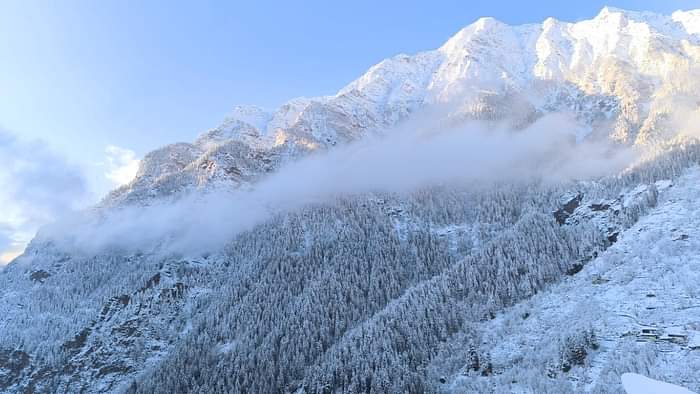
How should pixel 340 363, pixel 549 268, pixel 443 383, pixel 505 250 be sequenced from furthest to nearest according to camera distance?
pixel 505 250, pixel 549 268, pixel 340 363, pixel 443 383

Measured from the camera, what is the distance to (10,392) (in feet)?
582

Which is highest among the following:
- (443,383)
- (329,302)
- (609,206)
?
(609,206)

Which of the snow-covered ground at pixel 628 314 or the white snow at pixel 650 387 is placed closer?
the white snow at pixel 650 387

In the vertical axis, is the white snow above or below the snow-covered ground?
above

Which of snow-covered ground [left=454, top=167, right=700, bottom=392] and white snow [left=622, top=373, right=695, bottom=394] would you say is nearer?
white snow [left=622, top=373, right=695, bottom=394]

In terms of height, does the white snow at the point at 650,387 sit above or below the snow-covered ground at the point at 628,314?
above

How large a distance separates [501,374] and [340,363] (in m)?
48.3

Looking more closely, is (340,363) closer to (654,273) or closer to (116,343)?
(654,273)

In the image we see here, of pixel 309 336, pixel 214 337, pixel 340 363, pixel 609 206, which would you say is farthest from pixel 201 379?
pixel 609 206

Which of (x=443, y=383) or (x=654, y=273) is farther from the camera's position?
(x=443, y=383)

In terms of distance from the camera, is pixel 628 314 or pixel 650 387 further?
pixel 628 314

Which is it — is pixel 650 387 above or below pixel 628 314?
above

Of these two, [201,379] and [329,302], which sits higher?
[329,302]

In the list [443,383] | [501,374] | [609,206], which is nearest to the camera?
[501,374]
